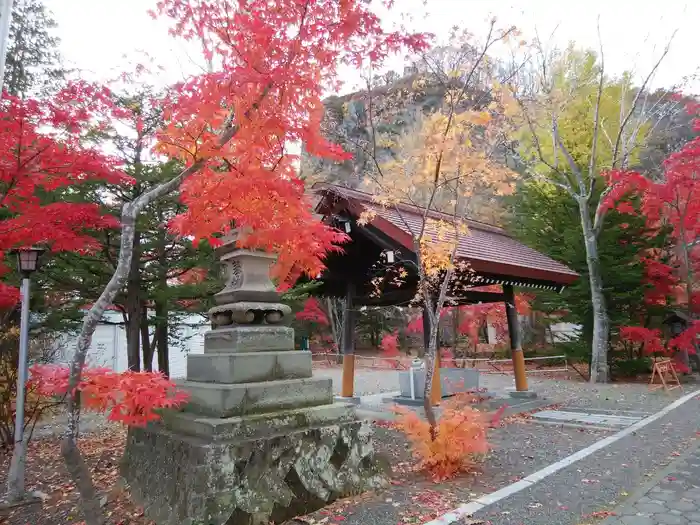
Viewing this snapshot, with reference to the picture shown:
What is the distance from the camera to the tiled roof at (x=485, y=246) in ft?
29.2

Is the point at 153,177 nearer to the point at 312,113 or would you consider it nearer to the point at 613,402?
the point at 312,113

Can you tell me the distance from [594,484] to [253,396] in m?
4.06

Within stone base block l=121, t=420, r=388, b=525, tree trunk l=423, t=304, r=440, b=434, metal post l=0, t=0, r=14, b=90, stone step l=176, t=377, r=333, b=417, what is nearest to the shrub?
tree trunk l=423, t=304, r=440, b=434

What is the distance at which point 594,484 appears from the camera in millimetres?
5270

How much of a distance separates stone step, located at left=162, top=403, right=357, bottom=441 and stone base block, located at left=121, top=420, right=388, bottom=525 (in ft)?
0.28

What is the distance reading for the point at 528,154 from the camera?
61.9 ft

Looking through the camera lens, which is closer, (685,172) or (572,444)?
(572,444)

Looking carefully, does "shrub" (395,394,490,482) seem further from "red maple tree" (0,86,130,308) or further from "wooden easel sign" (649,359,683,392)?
Answer: "wooden easel sign" (649,359,683,392)

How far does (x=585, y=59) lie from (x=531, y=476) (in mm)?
18677

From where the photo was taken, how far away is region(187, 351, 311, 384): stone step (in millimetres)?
5098

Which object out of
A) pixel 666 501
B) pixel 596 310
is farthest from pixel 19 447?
pixel 596 310

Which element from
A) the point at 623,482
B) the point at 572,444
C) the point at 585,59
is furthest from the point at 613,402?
the point at 585,59

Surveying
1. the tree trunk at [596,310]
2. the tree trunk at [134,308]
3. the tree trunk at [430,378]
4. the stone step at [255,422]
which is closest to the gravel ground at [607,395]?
the tree trunk at [596,310]

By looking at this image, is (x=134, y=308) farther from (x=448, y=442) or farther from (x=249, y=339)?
(x=448, y=442)
